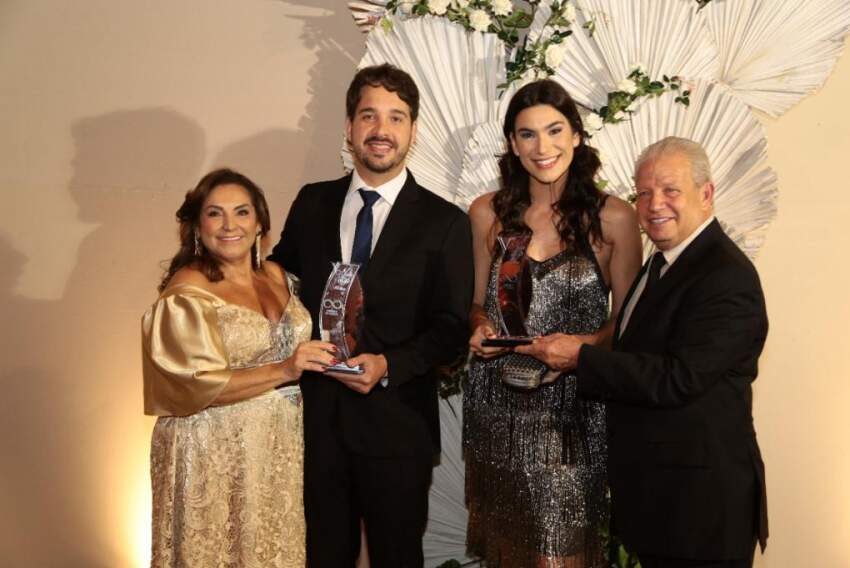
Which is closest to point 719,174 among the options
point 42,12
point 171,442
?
point 171,442

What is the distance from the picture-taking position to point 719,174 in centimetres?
325

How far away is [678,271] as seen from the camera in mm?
2152

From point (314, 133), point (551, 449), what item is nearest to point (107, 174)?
point (314, 133)

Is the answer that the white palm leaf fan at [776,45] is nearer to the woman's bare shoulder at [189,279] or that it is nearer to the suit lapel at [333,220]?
the suit lapel at [333,220]

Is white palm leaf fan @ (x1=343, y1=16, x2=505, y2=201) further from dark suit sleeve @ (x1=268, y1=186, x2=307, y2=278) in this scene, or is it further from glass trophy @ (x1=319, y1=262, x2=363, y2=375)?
glass trophy @ (x1=319, y1=262, x2=363, y2=375)

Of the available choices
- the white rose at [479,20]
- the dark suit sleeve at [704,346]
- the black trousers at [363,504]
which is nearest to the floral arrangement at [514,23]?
the white rose at [479,20]

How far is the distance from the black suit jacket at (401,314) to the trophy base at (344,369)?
130 mm

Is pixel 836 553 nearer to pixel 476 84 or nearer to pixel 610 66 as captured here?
pixel 610 66

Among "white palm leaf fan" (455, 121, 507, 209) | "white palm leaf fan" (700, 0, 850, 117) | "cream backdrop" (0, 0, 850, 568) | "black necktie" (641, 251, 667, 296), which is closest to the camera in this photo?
"black necktie" (641, 251, 667, 296)

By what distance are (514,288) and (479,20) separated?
1.36 meters

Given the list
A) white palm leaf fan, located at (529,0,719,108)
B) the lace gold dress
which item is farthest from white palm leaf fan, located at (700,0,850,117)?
the lace gold dress

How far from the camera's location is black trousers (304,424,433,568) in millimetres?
2537

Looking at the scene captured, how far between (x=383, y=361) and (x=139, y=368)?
1789mm

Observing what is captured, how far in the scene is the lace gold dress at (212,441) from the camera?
231 centimetres
